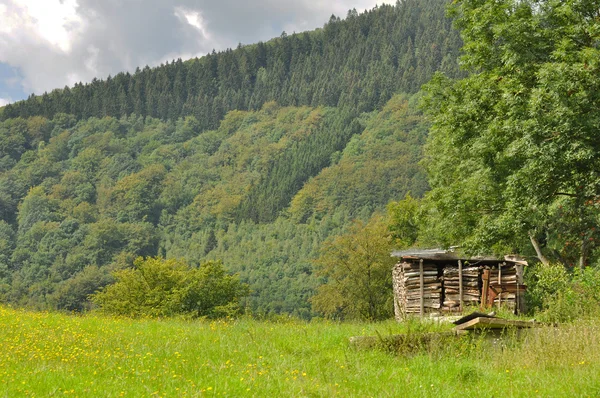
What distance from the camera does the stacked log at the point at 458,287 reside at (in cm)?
2509

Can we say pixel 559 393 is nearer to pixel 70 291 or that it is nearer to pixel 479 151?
pixel 479 151

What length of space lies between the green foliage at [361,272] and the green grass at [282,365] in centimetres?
3126

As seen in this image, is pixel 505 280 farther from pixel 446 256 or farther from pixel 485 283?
pixel 446 256

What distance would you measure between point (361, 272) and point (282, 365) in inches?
1389

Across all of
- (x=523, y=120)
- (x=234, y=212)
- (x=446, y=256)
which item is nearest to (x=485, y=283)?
(x=446, y=256)

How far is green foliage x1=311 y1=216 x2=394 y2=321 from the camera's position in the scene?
Result: 1750 inches

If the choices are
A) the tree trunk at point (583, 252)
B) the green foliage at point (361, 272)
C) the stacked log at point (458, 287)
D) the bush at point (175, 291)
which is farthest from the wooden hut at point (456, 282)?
the green foliage at point (361, 272)

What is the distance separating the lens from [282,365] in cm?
1009

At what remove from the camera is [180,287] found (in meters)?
41.9

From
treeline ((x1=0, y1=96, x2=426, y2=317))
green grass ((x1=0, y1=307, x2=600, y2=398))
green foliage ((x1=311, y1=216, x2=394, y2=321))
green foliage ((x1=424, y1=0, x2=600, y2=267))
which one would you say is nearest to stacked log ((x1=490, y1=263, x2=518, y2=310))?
green foliage ((x1=424, y1=0, x2=600, y2=267))

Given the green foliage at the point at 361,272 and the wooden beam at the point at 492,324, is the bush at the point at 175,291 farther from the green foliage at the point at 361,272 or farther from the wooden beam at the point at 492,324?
the wooden beam at the point at 492,324

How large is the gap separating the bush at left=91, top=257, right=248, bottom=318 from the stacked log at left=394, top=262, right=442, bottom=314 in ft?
51.7

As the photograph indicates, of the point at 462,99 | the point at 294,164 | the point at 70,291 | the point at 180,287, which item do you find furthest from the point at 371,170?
the point at 462,99

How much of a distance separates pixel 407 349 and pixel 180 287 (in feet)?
106
